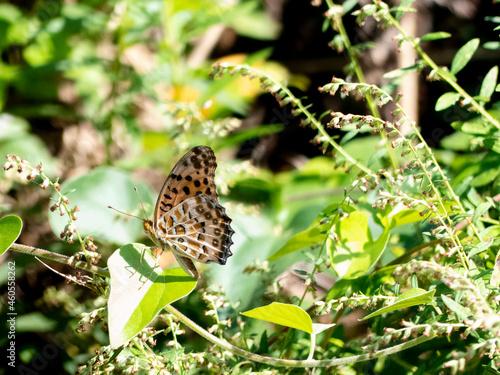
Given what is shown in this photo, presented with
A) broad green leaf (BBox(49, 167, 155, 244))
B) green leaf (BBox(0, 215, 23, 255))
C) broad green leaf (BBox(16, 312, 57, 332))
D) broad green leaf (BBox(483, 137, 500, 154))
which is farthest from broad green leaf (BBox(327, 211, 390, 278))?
broad green leaf (BBox(16, 312, 57, 332))

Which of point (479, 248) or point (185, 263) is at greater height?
point (479, 248)

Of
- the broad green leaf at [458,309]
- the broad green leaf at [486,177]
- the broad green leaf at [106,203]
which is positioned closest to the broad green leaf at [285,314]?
the broad green leaf at [458,309]

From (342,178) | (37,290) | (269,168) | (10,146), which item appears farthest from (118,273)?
(269,168)

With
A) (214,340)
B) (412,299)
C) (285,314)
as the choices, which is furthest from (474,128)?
(214,340)

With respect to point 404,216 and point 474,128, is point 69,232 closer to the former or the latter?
point 404,216

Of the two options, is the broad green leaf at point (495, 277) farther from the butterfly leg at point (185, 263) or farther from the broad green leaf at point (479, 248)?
the butterfly leg at point (185, 263)

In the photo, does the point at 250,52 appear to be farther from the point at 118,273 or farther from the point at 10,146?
the point at 118,273

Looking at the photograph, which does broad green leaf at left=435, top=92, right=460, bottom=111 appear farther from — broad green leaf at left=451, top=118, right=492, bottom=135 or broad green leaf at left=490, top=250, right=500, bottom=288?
broad green leaf at left=490, top=250, right=500, bottom=288
